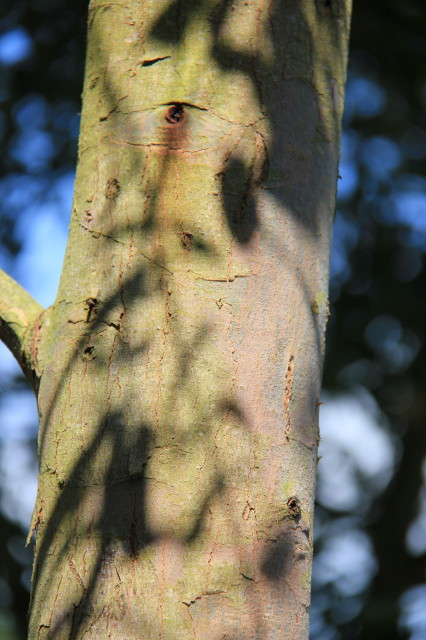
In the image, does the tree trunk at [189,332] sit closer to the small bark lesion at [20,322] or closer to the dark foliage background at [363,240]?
the small bark lesion at [20,322]

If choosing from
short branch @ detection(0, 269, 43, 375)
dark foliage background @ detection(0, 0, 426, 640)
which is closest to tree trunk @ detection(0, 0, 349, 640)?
short branch @ detection(0, 269, 43, 375)

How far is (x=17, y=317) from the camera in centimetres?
135

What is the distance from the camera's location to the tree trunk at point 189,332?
0.97 m

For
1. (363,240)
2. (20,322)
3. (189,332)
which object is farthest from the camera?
(363,240)

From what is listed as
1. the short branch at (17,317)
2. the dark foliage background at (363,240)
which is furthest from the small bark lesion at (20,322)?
the dark foliage background at (363,240)

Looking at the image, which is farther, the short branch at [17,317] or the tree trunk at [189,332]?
the short branch at [17,317]

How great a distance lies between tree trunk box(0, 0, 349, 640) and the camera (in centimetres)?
97

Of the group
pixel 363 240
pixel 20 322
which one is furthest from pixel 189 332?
Result: pixel 363 240

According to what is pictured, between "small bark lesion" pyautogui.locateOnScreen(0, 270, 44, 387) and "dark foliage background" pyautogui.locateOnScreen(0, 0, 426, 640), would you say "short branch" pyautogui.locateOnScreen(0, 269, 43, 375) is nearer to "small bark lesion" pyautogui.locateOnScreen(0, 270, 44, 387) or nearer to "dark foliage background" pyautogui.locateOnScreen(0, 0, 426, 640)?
"small bark lesion" pyautogui.locateOnScreen(0, 270, 44, 387)

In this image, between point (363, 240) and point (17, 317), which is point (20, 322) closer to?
point (17, 317)

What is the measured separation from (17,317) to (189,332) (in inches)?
18.2

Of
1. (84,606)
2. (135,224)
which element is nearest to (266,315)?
(135,224)

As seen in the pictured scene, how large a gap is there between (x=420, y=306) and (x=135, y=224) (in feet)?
12.1

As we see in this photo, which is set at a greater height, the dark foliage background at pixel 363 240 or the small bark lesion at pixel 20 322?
the dark foliage background at pixel 363 240
